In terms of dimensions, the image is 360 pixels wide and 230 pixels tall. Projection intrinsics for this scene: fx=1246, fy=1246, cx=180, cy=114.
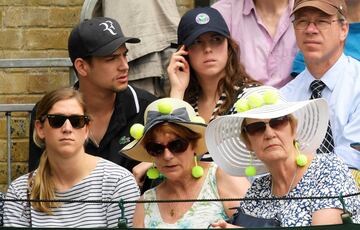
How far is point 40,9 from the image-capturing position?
8.94m

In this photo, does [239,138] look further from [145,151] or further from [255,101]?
[145,151]

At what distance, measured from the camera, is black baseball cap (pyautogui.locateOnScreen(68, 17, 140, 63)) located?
7.10 m

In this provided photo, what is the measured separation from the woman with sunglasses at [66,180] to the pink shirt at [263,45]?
120cm

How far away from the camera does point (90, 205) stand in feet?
20.3

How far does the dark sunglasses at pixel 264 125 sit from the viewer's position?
5488 mm

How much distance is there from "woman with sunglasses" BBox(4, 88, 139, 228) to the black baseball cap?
685 mm

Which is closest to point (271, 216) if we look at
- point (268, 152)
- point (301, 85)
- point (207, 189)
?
point (268, 152)

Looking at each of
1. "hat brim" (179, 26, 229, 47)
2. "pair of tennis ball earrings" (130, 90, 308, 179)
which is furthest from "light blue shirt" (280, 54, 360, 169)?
"pair of tennis ball earrings" (130, 90, 308, 179)

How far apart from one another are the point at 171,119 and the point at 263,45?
147 cm

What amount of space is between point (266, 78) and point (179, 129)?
1.33m

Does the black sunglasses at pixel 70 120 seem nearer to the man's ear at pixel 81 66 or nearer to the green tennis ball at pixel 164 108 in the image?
the green tennis ball at pixel 164 108

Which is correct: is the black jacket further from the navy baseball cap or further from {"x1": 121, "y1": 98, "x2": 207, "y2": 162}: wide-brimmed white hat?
{"x1": 121, "y1": 98, "x2": 207, "y2": 162}: wide-brimmed white hat

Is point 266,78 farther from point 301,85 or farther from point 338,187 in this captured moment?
point 338,187

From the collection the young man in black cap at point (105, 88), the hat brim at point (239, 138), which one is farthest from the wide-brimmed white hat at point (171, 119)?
the young man in black cap at point (105, 88)
